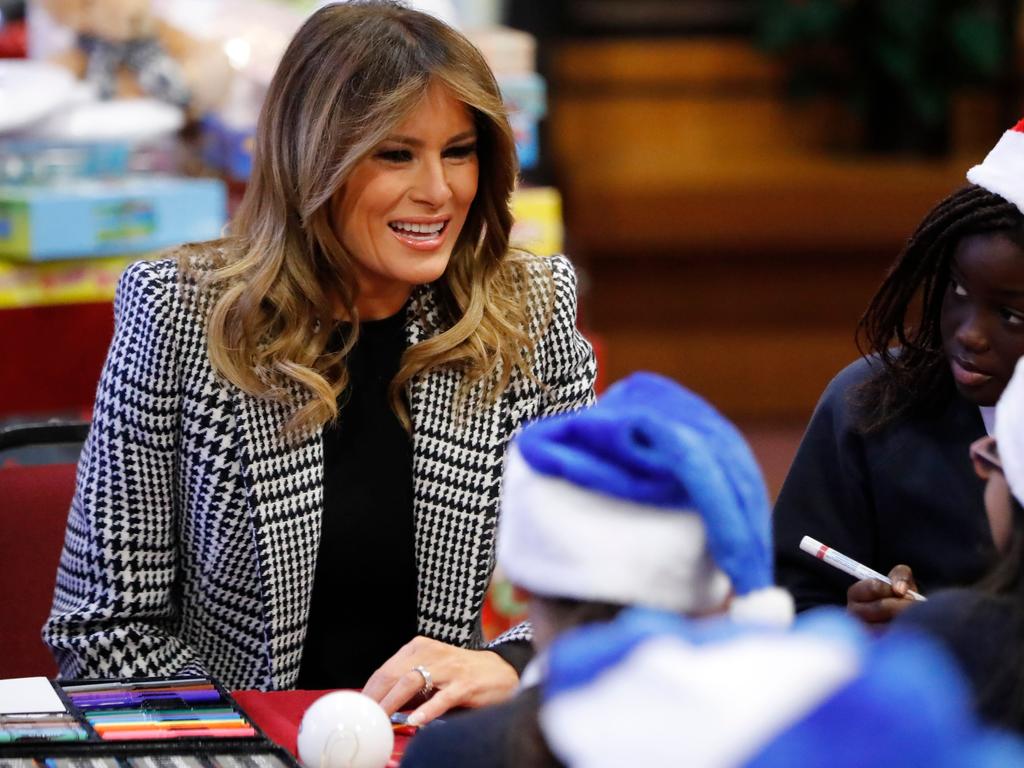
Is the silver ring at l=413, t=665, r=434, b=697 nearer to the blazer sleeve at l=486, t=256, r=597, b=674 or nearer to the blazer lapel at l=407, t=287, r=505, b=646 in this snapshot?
the blazer lapel at l=407, t=287, r=505, b=646

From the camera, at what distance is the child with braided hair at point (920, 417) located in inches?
66.1

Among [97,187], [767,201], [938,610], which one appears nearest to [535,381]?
[938,610]

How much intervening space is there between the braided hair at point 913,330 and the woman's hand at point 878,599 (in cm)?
26

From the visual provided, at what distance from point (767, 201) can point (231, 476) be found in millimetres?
4019

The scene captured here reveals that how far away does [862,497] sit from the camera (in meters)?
1.86

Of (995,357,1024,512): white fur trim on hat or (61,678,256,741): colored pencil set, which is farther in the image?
(61,678,256,741): colored pencil set

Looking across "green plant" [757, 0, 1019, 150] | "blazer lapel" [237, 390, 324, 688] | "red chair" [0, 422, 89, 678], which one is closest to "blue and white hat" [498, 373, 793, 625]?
"blazer lapel" [237, 390, 324, 688]

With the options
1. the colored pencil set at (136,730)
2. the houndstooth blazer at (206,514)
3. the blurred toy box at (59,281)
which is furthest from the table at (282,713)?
the blurred toy box at (59,281)

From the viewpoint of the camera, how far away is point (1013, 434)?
1.16 meters

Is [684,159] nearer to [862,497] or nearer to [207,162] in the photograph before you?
[207,162]

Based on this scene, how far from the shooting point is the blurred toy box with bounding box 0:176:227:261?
9.73ft

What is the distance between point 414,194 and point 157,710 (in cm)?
74

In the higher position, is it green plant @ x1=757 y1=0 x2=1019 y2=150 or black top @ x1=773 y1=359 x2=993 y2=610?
green plant @ x1=757 y1=0 x2=1019 y2=150

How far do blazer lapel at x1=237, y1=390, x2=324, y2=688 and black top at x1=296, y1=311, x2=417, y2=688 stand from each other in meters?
0.03
